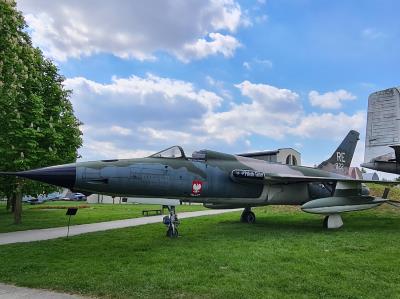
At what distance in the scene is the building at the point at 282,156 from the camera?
26516 mm

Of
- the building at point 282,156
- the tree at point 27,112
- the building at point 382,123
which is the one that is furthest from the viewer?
the building at point 282,156

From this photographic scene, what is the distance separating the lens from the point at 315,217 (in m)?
18.5

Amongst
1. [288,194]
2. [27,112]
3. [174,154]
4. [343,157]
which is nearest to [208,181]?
[174,154]

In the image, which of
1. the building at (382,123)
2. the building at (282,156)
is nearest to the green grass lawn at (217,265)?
the building at (382,123)

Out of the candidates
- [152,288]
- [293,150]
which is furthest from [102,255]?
[293,150]

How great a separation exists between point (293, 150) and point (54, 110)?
60.5 ft

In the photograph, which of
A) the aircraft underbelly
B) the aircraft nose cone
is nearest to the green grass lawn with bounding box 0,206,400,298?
the aircraft nose cone

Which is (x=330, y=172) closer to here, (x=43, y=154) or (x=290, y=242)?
(x=290, y=242)

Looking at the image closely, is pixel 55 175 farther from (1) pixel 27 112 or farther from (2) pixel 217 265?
(1) pixel 27 112

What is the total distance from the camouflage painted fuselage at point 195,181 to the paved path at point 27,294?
3.45 m

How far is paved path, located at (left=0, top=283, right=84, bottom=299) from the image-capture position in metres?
6.07

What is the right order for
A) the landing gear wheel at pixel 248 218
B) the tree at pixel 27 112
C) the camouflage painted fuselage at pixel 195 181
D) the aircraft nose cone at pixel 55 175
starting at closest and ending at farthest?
the aircraft nose cone at pixel 55 175
the camouflage painted fuselage at pixel 195 181
the tree at pixel 27 112
the landing gear wheel at pixel 248 218

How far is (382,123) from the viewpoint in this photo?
15.0 meters

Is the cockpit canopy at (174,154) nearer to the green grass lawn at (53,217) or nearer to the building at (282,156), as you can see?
the green grass lawn at (53,217)
